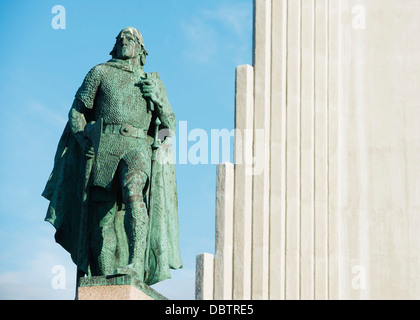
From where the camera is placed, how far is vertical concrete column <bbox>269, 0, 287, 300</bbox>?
1261cm

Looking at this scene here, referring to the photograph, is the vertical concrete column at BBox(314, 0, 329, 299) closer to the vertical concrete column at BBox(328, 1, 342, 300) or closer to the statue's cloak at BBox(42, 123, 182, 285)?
the vertical concrete column at BBox(328, 1, 342, 300)

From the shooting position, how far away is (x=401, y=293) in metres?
12.5

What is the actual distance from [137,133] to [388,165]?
2948mm

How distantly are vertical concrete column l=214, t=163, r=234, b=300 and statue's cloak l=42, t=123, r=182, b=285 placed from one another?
1.50 ft

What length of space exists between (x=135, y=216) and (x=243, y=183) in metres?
1.70

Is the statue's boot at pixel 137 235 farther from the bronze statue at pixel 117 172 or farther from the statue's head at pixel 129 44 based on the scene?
the statue's head at pixel 129 44

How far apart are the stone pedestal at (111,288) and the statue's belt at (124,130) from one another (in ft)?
5.49

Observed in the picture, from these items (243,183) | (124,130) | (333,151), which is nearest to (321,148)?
(333,151)

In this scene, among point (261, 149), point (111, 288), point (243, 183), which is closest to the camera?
point (111, 288)

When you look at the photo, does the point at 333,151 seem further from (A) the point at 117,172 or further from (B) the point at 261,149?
(A) the point at 117,172

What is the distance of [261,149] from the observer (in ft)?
42.4

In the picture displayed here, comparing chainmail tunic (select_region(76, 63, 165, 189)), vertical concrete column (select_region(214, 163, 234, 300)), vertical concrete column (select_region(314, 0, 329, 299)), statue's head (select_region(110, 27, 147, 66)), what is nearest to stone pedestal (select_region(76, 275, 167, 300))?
chainmail tunic (select_region(76, 63, 165, 189))

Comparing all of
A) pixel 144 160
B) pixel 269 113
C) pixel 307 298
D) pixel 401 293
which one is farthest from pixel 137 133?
pixel 401 293
